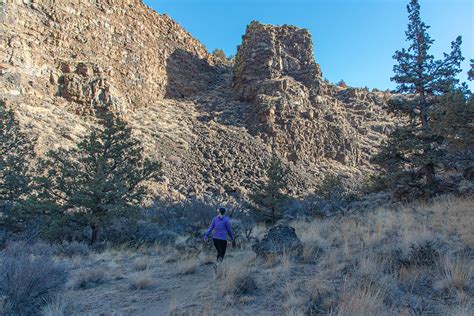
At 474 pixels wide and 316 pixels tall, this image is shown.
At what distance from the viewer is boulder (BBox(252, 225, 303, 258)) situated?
759 centimetres

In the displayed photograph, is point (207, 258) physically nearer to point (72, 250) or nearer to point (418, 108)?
point (72, 250)

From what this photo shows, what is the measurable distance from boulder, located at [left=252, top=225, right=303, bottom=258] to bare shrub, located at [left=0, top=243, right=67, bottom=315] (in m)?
4.42

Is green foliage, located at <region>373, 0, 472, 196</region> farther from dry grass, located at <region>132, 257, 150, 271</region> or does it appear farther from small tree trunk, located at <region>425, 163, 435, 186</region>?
dry grass, located at <region>132, 257, 150, 271</region>

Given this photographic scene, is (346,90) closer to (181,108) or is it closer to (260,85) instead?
(260,85)

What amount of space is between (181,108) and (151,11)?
61.6 feet

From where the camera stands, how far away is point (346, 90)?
59.2 m

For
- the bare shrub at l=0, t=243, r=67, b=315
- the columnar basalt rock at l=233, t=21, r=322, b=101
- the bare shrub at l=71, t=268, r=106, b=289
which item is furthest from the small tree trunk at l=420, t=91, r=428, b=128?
the columnar basalt rock at l=233, t=21, r=322, b=101

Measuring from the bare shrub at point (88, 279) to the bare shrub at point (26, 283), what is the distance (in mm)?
932

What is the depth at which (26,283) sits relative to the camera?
5.06m

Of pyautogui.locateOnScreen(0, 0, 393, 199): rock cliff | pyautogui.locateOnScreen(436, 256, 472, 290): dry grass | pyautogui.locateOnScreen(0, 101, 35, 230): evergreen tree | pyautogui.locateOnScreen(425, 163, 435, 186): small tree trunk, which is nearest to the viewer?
pyautogui.locateOnScreen(436, 256, 472, 290): dry grass

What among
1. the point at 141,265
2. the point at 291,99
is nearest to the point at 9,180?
the point at 141,265

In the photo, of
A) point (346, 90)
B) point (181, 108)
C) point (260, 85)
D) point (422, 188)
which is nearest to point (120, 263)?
point (422, 188)

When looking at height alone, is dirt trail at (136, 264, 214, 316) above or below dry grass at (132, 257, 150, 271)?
above

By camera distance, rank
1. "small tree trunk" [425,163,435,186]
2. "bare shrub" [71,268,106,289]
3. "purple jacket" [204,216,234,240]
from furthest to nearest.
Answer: "small tree trunk" [425,163,435,186], "purple jacket" [204,216,234,240], "bare shrub" [71,268,106,289]
